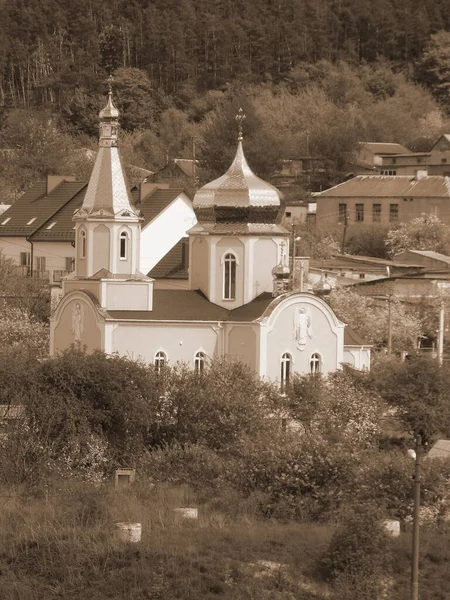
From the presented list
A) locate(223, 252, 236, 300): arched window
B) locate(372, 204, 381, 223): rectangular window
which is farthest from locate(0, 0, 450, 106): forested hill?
locate(223, 252, 236, 300): arched window

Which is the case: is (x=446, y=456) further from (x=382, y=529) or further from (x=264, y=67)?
(x=264, y=67)

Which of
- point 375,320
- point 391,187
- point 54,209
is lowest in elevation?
point 375,320

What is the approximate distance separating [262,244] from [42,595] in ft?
48.5

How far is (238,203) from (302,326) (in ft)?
10.7

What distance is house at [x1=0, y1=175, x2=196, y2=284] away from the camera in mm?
Result: 54812

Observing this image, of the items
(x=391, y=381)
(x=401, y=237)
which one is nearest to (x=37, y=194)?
(x=401, y=237)

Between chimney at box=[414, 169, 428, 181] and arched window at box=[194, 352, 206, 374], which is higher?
chimney at box=[414, 169, 428, 181]

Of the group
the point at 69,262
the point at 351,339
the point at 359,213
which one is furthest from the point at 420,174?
the point at 351,339

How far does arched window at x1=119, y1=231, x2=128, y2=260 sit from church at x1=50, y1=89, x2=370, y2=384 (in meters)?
0.02

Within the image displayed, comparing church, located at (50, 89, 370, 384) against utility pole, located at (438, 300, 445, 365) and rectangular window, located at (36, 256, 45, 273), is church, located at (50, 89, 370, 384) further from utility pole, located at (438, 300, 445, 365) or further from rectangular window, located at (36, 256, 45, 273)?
rectangular window, located at (36, 256, 45, 273)

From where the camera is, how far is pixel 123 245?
137 feet

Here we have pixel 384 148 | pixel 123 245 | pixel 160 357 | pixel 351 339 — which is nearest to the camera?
pixel 160 357

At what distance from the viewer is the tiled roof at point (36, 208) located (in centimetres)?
5766

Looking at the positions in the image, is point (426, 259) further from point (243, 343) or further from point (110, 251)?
point (110, 251)
